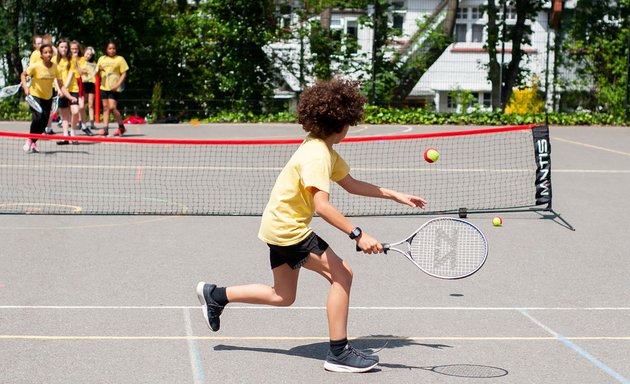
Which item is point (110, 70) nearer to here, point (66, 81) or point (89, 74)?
point (89, 74)

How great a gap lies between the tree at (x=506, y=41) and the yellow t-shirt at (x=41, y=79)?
1448 centimetres

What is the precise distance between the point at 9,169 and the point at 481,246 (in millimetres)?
11662

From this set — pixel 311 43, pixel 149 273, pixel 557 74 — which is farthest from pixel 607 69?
pixel 149 273

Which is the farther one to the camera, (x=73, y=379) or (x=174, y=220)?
(x=174, y=220)

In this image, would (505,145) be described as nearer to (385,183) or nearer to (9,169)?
(385,183)

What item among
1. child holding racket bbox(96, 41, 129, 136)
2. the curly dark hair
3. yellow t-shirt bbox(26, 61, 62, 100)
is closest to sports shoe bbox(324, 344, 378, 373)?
the curly dark hair

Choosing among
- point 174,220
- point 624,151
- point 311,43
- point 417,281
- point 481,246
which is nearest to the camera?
point 481,246

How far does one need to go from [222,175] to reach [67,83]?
184 inches

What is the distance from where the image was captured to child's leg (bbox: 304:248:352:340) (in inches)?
240

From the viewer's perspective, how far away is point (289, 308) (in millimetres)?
7727

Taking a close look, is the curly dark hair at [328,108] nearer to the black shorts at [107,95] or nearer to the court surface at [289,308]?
the court surface at [289,308]

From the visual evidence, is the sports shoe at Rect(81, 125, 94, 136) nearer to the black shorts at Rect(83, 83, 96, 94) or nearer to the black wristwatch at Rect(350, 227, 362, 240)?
the black shorts at Rect(83, 83, 96, 94)

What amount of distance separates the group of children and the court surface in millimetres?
6001

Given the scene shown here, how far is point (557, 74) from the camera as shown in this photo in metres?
29.1
